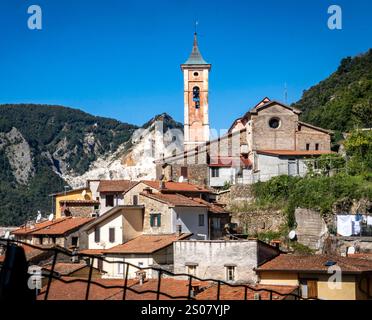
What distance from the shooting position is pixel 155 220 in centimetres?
3866

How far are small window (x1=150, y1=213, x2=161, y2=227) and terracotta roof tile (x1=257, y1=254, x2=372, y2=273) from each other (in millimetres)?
9737

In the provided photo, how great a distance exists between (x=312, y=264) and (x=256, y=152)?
20.3m

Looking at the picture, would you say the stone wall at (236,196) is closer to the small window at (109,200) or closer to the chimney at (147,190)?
Result: the chimney at (147,190)

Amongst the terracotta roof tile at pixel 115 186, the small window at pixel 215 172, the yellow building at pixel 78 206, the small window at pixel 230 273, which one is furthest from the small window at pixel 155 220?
the yellow building at pixel 78 206

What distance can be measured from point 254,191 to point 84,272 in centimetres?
1462

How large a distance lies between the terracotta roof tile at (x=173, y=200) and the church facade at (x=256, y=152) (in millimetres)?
6527

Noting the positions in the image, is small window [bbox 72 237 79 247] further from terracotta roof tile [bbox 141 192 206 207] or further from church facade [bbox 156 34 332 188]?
church facade [bbox 156 34 332 188]

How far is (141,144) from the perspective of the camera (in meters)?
122

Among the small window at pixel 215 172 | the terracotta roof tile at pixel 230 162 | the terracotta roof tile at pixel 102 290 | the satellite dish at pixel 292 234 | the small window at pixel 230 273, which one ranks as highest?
the terracotta roof tile at pixel 230 162

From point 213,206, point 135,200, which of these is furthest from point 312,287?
point 135,200

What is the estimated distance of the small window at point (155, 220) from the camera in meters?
38.4

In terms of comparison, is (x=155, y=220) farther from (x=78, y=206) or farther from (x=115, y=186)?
(x=78, y=206)
